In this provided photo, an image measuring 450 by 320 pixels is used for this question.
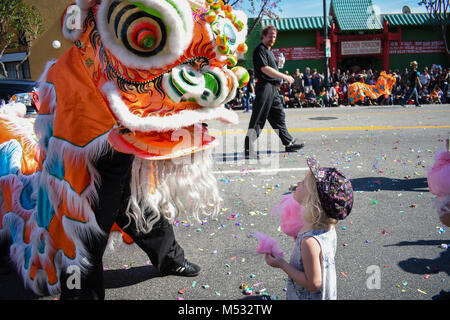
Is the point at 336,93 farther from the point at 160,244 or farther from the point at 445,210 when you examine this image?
the point at 445,210

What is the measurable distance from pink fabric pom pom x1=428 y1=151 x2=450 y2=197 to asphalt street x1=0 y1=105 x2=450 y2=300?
0.92 m

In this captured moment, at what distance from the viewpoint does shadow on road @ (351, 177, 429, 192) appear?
13.8ft

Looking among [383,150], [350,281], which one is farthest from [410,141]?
[350,281]

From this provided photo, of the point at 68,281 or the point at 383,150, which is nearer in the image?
the point at 68,281

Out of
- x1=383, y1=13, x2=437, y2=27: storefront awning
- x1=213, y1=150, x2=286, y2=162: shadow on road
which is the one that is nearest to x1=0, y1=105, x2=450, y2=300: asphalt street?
x1=213, y1=150, x2=286, y2=162: shadow on road

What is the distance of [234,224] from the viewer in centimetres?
Result: 336

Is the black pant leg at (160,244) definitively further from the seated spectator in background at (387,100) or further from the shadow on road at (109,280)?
the seated spectator in background at (387,100)

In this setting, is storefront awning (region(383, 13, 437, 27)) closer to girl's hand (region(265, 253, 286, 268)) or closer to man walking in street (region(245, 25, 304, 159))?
man walking in street (region(245, 25, 304, 159))

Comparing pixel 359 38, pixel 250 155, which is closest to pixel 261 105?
pixel 250 155

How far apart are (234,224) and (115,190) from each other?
5.60 ft

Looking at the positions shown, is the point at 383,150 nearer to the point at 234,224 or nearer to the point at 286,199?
the point at 234,224

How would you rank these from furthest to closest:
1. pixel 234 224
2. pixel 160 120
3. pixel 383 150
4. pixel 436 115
Result: 1. pixel 436 115
2. pixel 383 150
3. pixel 234 224
4. pixel 160 120

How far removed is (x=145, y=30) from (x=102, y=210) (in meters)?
0.93

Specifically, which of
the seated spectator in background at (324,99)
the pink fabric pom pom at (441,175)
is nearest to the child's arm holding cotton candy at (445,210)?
the pink fabric pom pom at (441,175)
